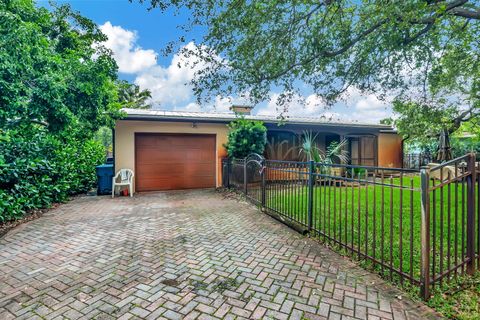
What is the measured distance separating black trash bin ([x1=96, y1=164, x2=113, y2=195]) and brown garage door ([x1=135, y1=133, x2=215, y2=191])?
0.88 m

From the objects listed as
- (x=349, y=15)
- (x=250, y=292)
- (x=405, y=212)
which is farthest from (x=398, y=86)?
(x=250, y=292)

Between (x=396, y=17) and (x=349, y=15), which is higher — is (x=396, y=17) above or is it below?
below

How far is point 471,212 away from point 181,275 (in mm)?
3326

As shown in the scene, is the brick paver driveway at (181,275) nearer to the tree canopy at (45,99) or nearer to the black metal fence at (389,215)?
the black metal fence at (389,215)

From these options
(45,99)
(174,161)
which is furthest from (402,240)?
(174,161)

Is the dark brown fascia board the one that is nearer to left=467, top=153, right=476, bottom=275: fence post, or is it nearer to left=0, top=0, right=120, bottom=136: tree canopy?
left=0, top=0, right=120, bottom=136: tree canopy

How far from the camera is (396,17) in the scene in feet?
14.0

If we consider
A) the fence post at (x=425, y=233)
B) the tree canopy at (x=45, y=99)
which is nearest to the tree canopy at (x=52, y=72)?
the tree canopy at (x=45, y=99)

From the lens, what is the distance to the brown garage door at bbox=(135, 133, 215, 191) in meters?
9.21

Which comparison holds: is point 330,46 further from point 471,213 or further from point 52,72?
point 52,72

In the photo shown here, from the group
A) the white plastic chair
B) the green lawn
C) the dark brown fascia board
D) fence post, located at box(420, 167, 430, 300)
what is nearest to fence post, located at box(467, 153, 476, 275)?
the green lawn

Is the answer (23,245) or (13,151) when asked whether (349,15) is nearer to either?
(23,245)

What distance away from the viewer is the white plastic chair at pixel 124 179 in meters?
8.27

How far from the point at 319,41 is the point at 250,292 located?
17.7 feet
